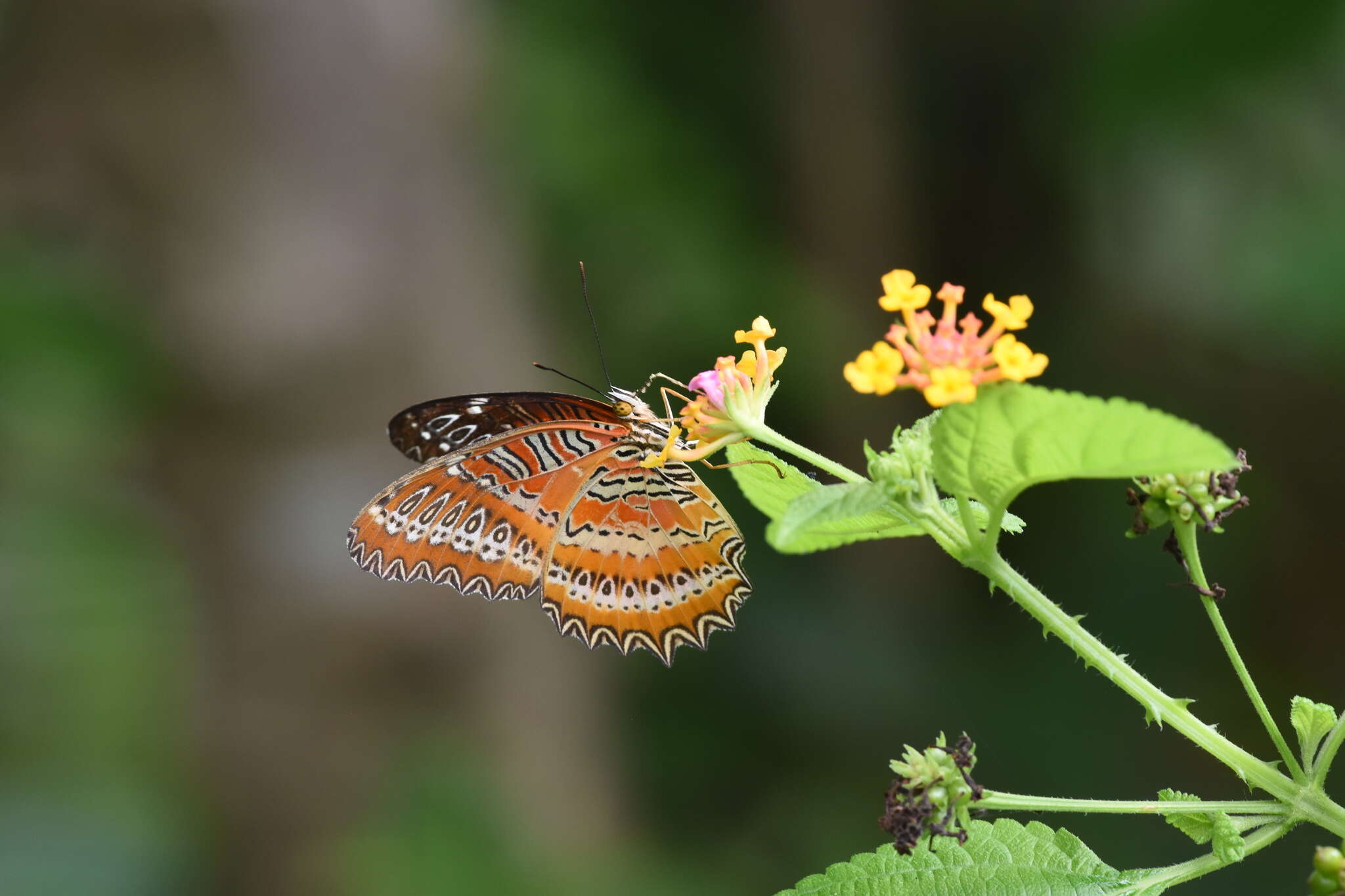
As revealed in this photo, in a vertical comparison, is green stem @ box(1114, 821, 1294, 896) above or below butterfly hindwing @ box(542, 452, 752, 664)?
below

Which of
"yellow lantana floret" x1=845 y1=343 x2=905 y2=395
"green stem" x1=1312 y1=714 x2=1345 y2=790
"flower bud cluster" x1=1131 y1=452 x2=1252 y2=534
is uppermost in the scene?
"yellow lantana floret" x1=845 y1=343 x2=905 y2=395

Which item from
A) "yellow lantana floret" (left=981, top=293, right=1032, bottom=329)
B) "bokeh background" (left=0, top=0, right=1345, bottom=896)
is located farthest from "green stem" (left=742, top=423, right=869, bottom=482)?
"bokeh background" (left=0, top=0, right=1345, bottom=896)

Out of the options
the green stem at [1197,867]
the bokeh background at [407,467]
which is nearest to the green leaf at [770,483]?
the green stem at [1197,867]

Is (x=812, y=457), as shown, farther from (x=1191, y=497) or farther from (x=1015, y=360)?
(x=1191, y=497)

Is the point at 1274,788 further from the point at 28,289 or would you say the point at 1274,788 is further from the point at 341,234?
the point at 28,289

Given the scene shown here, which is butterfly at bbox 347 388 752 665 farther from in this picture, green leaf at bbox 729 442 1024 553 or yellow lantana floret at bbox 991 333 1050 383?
→ yellow lantana floret at bbox 991 333 1050 383

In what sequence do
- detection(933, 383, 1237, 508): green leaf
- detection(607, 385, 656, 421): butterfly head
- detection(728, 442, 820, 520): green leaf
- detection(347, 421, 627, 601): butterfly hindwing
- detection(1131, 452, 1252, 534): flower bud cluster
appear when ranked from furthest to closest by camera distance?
1. detection(347, 421, 627, 601): butterfly hindwing
2. detection(607, 385, 656, 421): butterfly head
3. detection(728, 442, 820, 520): green leaf
4. detection(1131, 452, 1252, 534): flower bud cluster
5. detection(933, 383, 1237, 508): green leaf
